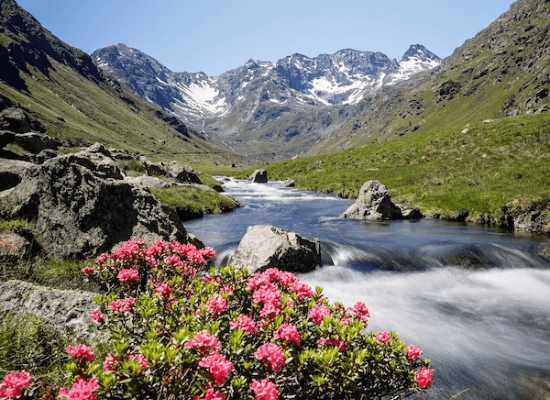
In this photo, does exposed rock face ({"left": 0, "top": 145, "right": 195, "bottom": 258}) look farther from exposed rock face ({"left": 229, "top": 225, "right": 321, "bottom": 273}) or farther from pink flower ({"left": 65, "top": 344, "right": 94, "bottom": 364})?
pink flower ({"left": 65, "top": 344, "right": 94, "bottom": 364})

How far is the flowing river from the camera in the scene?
8.67m

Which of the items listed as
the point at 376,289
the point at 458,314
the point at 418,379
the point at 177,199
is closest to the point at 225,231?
the point at 177,199

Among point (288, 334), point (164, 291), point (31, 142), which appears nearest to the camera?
point (288, 334)

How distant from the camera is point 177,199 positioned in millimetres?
28828

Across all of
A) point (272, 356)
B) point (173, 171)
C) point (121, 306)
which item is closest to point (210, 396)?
point (272, 356)

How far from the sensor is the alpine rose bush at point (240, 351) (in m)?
3.38

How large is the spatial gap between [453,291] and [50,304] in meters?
15.4

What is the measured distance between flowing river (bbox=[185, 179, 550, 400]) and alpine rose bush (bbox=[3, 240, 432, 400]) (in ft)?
8.36

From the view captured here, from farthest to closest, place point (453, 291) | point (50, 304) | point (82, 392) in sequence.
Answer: point (453, 291) < point (50, 304) < point (82, 392)

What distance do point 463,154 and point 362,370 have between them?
164ft

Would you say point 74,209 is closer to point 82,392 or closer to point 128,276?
point 128,276

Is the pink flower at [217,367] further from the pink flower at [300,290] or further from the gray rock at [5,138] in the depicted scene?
the gray rock at [5,138]

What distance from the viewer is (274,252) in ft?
44.3

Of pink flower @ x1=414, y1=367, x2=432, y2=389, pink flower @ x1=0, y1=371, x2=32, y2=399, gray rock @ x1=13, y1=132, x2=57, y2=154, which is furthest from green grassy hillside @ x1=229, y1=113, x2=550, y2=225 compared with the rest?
gray rock @ x1=13, y1=132, x2=57, y2=154
